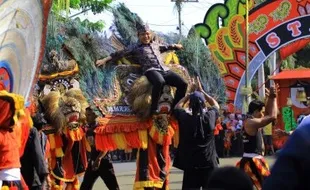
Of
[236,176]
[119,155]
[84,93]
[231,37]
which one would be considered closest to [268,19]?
[231,37]

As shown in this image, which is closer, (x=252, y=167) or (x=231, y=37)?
(x=252, y=167)

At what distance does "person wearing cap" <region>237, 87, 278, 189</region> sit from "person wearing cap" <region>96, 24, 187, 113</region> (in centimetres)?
117

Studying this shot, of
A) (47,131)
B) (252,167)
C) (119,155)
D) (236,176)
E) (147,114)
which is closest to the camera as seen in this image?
(236,176)

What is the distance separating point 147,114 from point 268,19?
49.0ft

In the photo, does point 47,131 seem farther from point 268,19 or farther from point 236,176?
point 268,19

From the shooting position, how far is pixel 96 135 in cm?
967

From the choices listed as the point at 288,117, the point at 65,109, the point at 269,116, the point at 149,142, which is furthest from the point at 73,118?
the point at 288,117

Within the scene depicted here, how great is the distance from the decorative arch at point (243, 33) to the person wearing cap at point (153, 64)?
14467 millimetres

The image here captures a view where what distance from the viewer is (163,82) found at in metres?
8.98

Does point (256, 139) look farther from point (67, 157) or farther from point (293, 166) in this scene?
point (293, 166)

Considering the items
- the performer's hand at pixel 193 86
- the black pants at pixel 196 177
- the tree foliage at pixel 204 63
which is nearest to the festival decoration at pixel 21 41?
the black pants at pixel 196 177

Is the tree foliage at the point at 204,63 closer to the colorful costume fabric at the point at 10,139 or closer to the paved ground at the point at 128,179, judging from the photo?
the paved ground at the point at 128,179

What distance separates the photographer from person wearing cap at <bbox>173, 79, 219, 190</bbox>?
318 inches

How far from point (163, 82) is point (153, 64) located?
263mm
